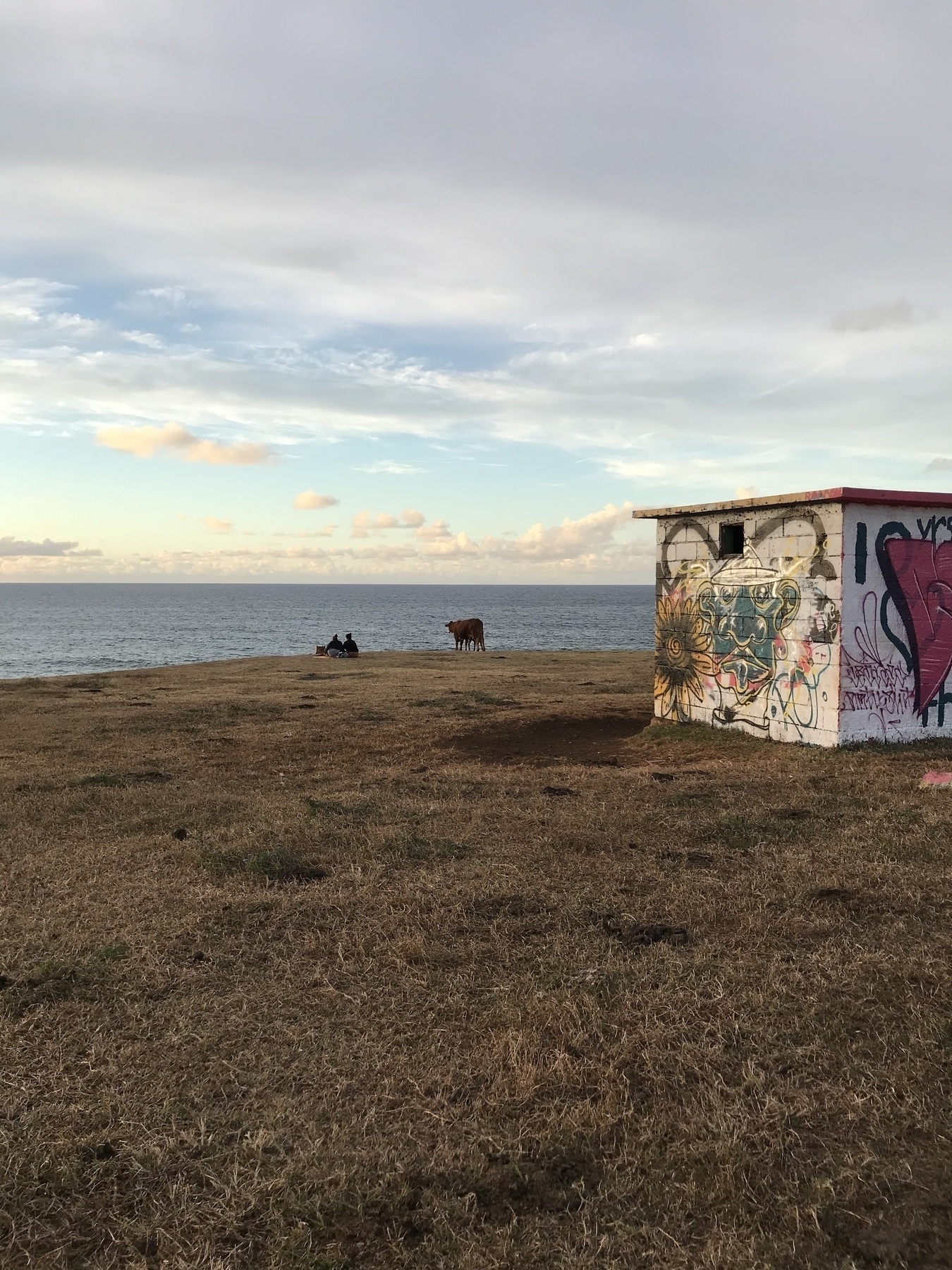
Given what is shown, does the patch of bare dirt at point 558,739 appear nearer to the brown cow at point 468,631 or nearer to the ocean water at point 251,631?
the brown cow at point 468,631

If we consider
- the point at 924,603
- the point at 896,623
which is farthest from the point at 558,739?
the point at 924,603

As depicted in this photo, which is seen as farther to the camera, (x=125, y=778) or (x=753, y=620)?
(x=753, y=620)

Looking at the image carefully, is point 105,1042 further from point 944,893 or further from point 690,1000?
point 944,893

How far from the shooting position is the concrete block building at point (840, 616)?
12.6 m

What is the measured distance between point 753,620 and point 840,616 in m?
1.86

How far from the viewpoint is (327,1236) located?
3486mm

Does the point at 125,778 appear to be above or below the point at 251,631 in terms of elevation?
above

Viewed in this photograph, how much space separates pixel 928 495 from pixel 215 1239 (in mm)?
12832

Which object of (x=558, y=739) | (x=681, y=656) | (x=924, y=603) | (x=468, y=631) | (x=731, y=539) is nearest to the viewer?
(x=924, y=603)

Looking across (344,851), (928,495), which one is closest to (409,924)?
(344,851)

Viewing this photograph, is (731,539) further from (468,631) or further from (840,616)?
(468,631)

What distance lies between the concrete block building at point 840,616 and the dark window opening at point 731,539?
10.7 inches

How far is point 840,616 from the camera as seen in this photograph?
40.9 feet

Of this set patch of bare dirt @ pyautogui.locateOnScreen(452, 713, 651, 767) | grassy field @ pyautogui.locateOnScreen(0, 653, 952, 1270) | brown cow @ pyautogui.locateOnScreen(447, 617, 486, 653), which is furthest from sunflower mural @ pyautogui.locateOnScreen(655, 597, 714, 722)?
brown cow @ pyautogui.locateOnScreen(447, 617, 486, 653)
